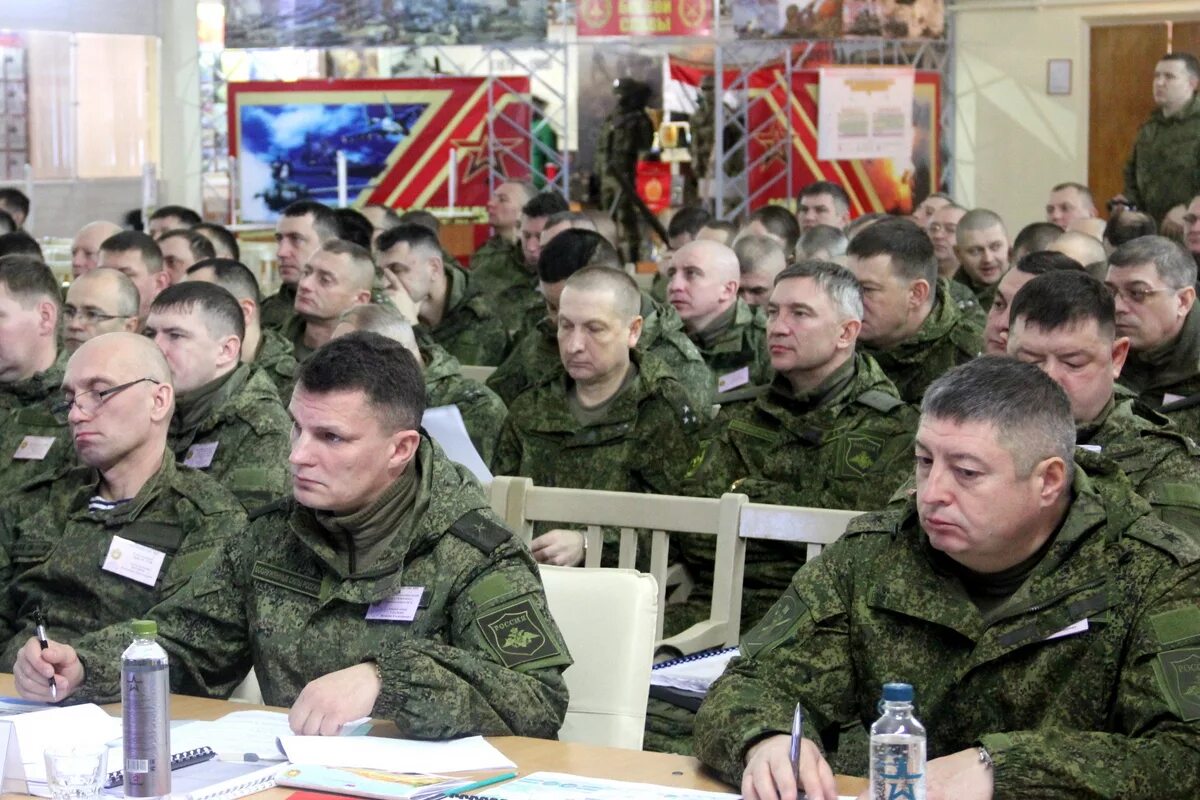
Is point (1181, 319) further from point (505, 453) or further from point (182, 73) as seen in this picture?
point (182, 73)

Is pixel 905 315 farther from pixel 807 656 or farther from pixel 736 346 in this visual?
pixel 807 656

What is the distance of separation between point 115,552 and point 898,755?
2063mm

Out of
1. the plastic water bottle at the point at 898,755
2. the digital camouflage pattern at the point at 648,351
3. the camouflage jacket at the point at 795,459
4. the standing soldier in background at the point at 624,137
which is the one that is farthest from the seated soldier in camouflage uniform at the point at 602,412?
the standing soldier in background at the point at 624,137

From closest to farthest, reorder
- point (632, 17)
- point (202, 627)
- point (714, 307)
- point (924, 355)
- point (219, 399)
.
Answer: point (202, 627), point (219, 399), point (924, 355), point (714, 307), point (632, 17)

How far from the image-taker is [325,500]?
9.76ft

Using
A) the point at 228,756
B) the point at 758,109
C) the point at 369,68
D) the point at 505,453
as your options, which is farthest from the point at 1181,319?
the point at 369,68

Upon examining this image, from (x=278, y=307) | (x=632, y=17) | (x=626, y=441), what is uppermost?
(x=632, y=17)

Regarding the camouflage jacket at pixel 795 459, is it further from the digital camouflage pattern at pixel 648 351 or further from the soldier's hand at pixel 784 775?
the soldier's hand at pixel 784 775

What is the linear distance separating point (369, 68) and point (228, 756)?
40.7 ft

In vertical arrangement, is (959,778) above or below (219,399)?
below

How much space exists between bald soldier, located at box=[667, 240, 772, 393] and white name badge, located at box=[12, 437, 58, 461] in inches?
99.1

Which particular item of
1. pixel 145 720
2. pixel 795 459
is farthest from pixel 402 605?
pixel 795 459

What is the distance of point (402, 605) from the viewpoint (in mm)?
2982

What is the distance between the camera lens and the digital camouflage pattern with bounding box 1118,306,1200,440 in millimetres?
4984
